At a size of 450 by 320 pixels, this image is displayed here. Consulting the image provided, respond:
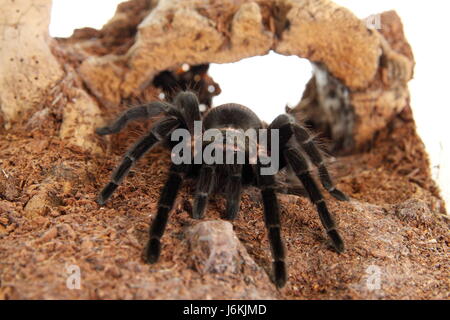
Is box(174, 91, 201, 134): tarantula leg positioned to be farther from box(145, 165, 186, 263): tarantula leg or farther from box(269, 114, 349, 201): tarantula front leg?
box(145, 165, 186, 263): tarantula leg

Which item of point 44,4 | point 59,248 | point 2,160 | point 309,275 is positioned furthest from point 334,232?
point 44,4

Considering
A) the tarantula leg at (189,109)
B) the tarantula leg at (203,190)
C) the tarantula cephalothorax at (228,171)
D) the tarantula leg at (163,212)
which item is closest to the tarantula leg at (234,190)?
the tarantula cephalothorax at (228,171)

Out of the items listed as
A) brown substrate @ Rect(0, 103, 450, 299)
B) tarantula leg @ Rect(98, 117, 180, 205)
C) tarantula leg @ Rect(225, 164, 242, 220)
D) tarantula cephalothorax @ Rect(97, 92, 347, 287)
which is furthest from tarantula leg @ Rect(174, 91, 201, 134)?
tarantula leg @ Rect(225, 164, 242, 220)

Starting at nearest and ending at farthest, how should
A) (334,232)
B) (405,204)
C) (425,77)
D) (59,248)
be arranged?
1. (59,248)
2. (334,232)
3. (405,204)
4. (425,77)

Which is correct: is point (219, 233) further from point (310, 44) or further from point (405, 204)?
point (310, 44)

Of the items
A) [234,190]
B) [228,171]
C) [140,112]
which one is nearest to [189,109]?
[140,112]
